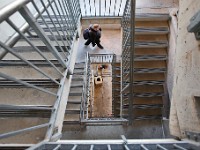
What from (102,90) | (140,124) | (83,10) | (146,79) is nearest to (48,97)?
(140,124)

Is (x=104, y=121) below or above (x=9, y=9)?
below

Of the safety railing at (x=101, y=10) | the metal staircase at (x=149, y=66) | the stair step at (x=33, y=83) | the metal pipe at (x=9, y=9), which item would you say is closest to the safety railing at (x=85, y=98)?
the metal staircase at (x=149, y=66)

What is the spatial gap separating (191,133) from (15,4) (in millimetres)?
1774

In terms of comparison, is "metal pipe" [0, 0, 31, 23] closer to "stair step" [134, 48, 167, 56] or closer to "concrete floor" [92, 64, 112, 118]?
"stair step" [134, 48, 167, 56]

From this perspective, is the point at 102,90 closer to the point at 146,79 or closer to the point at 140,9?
the point at 146,79

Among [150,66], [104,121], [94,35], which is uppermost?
[94,35]

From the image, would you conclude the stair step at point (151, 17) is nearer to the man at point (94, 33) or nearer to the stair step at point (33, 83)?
the man at point (94, 33)

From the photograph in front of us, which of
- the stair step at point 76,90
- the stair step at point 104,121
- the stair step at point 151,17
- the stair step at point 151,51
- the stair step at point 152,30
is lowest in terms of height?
the stair step at point 104,121

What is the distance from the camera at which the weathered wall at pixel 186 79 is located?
1765 millimetres

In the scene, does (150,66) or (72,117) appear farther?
(150,66)

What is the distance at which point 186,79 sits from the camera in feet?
6.57

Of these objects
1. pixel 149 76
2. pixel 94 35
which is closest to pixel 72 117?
pixel 149 76

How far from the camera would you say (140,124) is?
4293mm

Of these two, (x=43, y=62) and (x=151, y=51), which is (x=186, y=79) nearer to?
(x=43, y=62)
